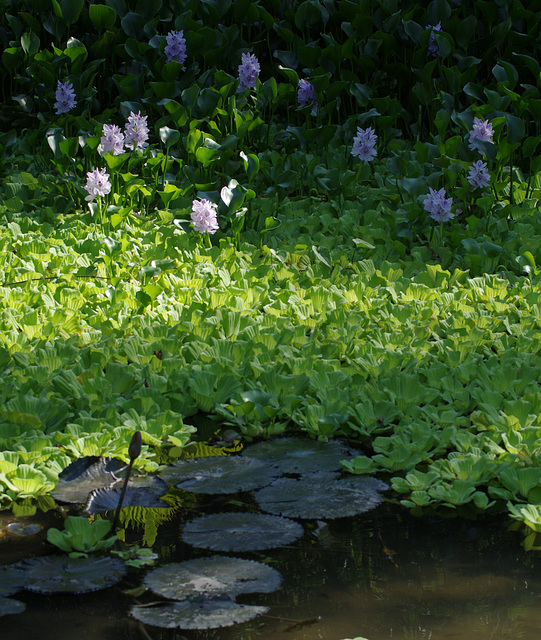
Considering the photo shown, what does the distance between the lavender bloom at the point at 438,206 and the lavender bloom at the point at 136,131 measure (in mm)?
1511

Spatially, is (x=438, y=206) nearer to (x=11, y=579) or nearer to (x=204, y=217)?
(x=204, y=217)

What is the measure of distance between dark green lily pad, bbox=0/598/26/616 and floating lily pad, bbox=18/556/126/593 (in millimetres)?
38

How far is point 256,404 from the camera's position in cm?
210

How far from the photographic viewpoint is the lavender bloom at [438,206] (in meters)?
3.50

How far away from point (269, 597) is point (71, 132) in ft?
13.4

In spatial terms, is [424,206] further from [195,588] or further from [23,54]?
[23,54]

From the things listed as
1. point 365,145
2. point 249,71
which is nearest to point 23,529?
point 365,145

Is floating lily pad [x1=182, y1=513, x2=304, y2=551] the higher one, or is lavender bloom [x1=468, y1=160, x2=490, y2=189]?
lavender bloom [x1=468, y1=160, x2=490, y2=189]

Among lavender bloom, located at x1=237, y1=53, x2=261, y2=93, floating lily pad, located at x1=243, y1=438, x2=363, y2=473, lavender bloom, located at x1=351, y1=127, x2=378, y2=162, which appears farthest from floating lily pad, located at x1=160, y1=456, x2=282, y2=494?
lavender bloom, located at x1=237, y1=53, x2=261, y2=93

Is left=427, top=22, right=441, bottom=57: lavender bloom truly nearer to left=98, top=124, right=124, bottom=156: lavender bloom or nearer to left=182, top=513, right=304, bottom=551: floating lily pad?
left=98, top=124, right=124, bottom=156: lavender bloom

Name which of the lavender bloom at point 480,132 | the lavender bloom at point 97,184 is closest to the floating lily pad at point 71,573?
the lavender bloom at point 97,184

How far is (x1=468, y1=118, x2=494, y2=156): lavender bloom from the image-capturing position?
3792 millimetres

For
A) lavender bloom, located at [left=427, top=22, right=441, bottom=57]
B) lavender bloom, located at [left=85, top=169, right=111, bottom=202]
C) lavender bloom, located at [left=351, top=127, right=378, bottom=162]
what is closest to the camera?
lavender bloom, located at [left=85, top=169, right=111, bottom=202]

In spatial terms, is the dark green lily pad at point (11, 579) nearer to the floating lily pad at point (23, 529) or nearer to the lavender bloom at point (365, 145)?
the floating lily pad at point (23, 529)
